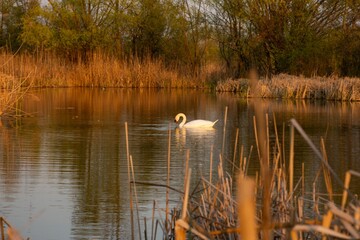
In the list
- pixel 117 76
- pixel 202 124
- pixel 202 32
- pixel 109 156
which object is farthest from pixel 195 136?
pixel 202 32

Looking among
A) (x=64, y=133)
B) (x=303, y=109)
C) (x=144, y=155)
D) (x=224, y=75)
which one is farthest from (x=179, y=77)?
(x=144, y=155)

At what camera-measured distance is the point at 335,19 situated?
106ft

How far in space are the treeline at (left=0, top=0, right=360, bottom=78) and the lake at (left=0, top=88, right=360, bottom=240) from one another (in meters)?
11.4

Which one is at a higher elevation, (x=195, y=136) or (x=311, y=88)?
(x=311, y=88)

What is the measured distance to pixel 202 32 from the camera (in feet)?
128

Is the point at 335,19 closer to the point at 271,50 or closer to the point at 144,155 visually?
the point at 271,50

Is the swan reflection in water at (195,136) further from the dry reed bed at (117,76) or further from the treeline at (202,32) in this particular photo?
the dry reed bed at (117,76)

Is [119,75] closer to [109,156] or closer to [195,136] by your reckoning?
[195,136]

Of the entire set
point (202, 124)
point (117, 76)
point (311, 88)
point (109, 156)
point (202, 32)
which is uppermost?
point (202, 32)

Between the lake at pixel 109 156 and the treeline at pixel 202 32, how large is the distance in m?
11.4

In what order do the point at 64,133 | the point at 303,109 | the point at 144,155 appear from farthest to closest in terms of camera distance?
the point at 303,109 < the point at 64,133 < the point at 144,155

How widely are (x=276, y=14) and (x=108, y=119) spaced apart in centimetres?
1651

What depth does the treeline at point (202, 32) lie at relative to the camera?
30078 millimetres

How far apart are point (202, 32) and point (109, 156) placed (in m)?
30.1
